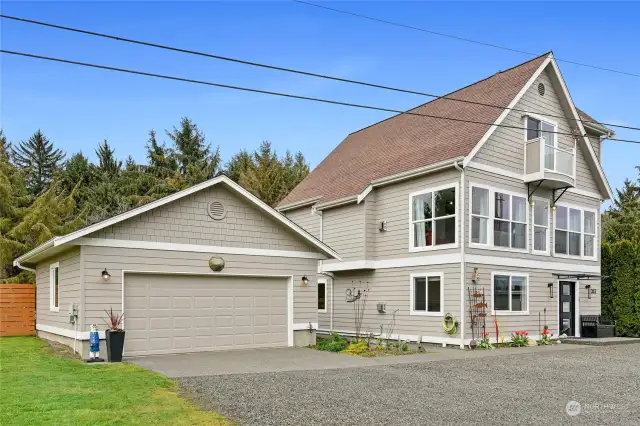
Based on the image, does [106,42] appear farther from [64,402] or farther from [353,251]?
[353,251]

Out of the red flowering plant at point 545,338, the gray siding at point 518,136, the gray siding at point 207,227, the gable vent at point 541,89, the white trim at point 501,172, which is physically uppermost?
the gable vent at point 541,89

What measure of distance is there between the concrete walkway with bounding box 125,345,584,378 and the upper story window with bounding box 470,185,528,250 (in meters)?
3.47

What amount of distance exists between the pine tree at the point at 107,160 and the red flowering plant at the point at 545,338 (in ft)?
114

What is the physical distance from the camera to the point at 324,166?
85.5ft

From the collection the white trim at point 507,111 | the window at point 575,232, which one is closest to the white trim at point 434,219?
the white trim at point 507,111

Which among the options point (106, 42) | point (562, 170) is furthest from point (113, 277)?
point (562, 170)

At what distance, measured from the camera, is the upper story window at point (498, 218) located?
17.3 m

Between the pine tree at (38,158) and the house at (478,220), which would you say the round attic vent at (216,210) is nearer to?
the house at (478,220)

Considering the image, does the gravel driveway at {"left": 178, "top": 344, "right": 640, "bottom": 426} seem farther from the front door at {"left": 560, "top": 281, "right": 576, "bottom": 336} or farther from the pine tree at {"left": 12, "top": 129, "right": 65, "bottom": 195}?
the pine tree at {"left": 12, "top": 129, "right": 65, "bottom": 195}

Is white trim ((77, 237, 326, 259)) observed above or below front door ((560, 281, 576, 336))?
above

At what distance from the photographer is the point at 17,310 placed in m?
19.6

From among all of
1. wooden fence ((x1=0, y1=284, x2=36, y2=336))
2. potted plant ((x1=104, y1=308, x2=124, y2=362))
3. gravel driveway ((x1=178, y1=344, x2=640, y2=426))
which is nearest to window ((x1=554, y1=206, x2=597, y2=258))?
gravel driveway ((x1=178, y1=344, x2=640, y2=426))

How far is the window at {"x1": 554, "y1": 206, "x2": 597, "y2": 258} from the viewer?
19.8 metres

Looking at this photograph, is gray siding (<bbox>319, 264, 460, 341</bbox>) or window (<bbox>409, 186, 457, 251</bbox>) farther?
window (<bbox>409, 186, 457, 251</bbox>)
